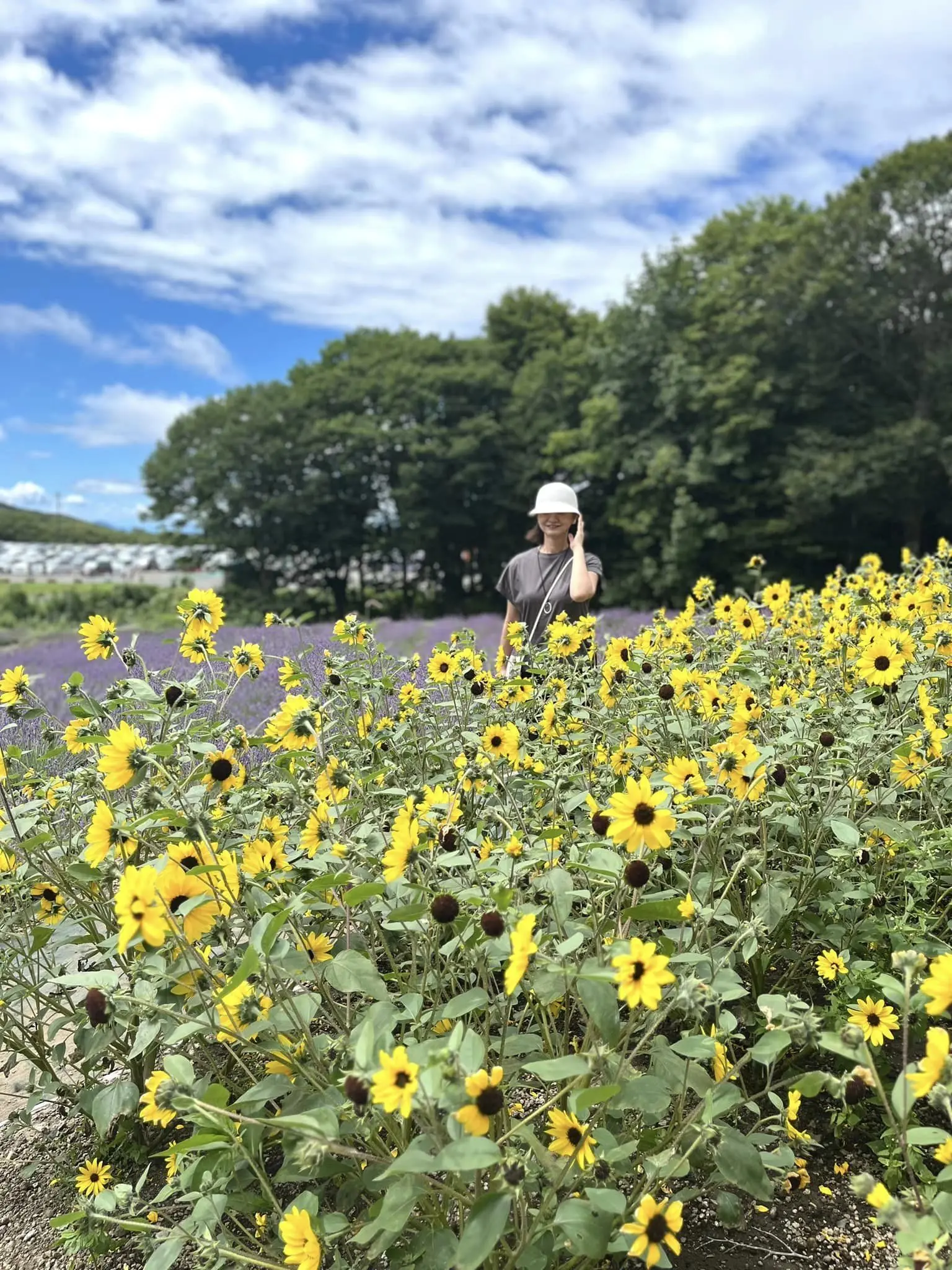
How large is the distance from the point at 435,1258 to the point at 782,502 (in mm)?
23001

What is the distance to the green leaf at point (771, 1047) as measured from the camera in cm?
134

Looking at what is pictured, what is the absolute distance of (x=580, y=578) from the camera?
13.9 ft

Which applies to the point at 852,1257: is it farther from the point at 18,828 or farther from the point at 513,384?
the point at 513,384

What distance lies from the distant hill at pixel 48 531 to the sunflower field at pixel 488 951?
281 feet

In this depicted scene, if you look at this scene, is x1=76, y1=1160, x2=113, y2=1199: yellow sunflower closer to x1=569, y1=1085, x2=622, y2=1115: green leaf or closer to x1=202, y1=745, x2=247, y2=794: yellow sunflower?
x1=202, y1=745, x2=247, y2=794: yellow sunflower

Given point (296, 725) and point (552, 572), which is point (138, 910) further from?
point (552, 572)

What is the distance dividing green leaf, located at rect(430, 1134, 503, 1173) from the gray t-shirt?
10.5 feet

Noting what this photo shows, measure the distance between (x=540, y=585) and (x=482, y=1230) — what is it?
11.9 feet

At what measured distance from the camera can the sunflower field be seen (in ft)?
4.38

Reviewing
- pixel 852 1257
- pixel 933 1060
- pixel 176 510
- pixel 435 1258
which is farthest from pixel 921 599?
pixel 176 510

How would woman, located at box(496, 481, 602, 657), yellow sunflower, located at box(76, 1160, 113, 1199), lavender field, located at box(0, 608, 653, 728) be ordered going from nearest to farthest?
1. yellow sunflower, located at box(76, 1160, 113, 1199)
2. woman, located at box(496, 481, 602, 657)
3. lavender field, located at box(0, 608, 653, 728)

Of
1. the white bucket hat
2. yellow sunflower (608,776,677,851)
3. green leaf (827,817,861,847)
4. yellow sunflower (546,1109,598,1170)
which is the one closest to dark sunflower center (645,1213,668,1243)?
yellow sunflower (546,1109,598,1170)

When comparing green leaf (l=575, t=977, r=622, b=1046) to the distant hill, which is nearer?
green leaf (l=575, t=977, r=622, b=1046)

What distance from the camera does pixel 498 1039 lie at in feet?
6.07
